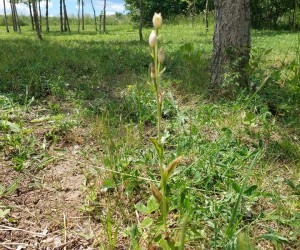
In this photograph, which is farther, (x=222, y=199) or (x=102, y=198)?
(x=102, y=198)

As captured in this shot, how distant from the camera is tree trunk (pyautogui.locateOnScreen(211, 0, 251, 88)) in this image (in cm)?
312

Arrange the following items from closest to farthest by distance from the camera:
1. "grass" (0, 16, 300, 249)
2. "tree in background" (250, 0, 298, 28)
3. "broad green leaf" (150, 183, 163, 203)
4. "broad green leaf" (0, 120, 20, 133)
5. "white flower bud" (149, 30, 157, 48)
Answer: "white flower bud" (149, 30, 157, 48), "broad green leaf" (150, 183, 163, 203), "grass" (0, 16, 300, 249), "broad green leaf" (0, 120, 20, 133), "tree in background" (250, 0, 298, 28)

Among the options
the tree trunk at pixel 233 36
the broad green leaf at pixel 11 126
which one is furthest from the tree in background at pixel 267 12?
the broad green leaf at pixel 11 126

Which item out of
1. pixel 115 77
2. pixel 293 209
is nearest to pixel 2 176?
pixel 293 209

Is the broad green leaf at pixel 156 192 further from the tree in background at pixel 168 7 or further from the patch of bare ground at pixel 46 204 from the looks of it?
the tree in background at pixel 168 7

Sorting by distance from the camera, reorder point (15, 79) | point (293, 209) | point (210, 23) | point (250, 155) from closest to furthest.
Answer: point (293, 209)
point (250, 155)
point (15, 79)
point (210, 23)

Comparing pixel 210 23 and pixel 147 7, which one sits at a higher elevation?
pixel 147 7

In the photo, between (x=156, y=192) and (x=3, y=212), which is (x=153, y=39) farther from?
(x=3, y=212)

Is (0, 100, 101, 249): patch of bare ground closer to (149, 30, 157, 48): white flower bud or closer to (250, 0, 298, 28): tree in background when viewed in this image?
(149, 30, 157, 48): white flower bud

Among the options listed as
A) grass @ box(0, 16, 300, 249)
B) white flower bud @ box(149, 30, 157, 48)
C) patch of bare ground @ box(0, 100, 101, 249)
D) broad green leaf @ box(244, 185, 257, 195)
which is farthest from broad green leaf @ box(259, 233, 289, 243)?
white flower bud @ box(149, 30, 157, 48)

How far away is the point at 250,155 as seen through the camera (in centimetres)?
177

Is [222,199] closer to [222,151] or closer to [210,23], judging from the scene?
[222,151]

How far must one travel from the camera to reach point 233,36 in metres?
3.19

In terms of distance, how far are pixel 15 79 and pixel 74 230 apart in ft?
9.57
